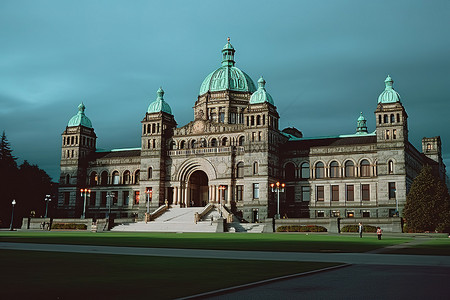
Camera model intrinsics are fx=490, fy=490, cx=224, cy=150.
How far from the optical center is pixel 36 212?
95938mm

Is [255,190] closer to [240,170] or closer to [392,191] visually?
[240,170]

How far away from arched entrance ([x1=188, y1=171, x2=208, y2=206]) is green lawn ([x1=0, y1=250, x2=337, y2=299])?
209 feet

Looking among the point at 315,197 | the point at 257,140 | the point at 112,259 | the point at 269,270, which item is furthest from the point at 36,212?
the point at 269,270

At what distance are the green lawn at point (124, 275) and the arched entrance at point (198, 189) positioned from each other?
63.6m

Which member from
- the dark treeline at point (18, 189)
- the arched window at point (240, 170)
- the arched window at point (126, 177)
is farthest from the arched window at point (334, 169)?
the dark treeline at point (18, 189)

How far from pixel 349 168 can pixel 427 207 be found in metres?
20.2

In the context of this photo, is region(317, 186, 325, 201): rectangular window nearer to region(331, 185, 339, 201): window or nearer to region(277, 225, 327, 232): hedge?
region(331, 185, 339, 201): window

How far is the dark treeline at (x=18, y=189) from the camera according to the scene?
3260 inches

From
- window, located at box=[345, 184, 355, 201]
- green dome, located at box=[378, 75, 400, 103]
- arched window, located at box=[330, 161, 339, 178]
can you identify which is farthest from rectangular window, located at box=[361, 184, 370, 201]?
green dome, located at box=[378, 75, 400, 103]

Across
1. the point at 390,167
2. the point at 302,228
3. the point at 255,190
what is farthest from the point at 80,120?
the point at 390,167

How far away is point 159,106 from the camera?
8756 cm

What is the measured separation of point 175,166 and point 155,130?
760 centimetres

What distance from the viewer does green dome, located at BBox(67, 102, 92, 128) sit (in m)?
96.5

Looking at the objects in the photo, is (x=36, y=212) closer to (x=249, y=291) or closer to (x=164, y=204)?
(x=164, y=204)
